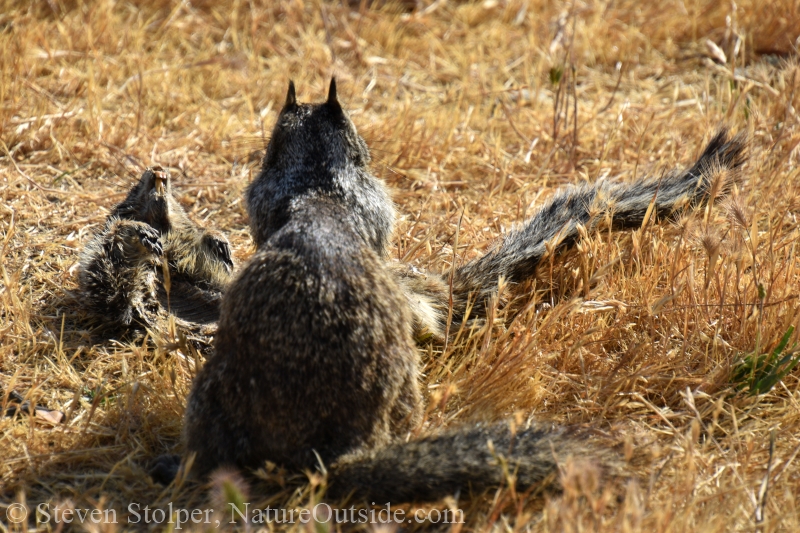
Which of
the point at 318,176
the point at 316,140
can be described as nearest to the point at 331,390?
the point at 318,176

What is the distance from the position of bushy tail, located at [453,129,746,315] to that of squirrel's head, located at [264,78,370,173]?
825 millimetres

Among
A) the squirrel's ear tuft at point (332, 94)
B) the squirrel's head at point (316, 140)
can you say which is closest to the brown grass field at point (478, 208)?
the squirrel's head at point (316, 140)

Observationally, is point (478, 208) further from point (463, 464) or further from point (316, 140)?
point (463, 464)

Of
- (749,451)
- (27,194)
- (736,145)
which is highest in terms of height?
(736,145)

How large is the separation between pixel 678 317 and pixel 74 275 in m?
3.09

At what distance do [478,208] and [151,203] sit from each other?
1.98 meters

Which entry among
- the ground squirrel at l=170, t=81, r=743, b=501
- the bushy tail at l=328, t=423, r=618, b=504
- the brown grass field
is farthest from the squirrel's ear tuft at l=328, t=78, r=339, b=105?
the bushy tail at l=328, t=423, r=618, b=504

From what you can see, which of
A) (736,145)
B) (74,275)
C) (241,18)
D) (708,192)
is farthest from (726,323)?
(241,18)

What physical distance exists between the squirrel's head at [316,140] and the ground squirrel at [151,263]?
27.8 inches

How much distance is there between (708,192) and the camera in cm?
401

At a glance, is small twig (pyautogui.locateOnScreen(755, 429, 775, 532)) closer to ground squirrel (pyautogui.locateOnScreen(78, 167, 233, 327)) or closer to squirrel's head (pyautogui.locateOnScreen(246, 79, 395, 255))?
squirrel's head (pyautogui.locateOnScreen(246, 79, 395, 255))

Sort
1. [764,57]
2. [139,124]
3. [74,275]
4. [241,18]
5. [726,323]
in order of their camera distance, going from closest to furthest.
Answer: [726,323] → [74,275] → [139,124] → [764,57] → [241,18]

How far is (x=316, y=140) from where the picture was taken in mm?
3834

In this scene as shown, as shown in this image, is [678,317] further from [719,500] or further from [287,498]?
[287,498]
